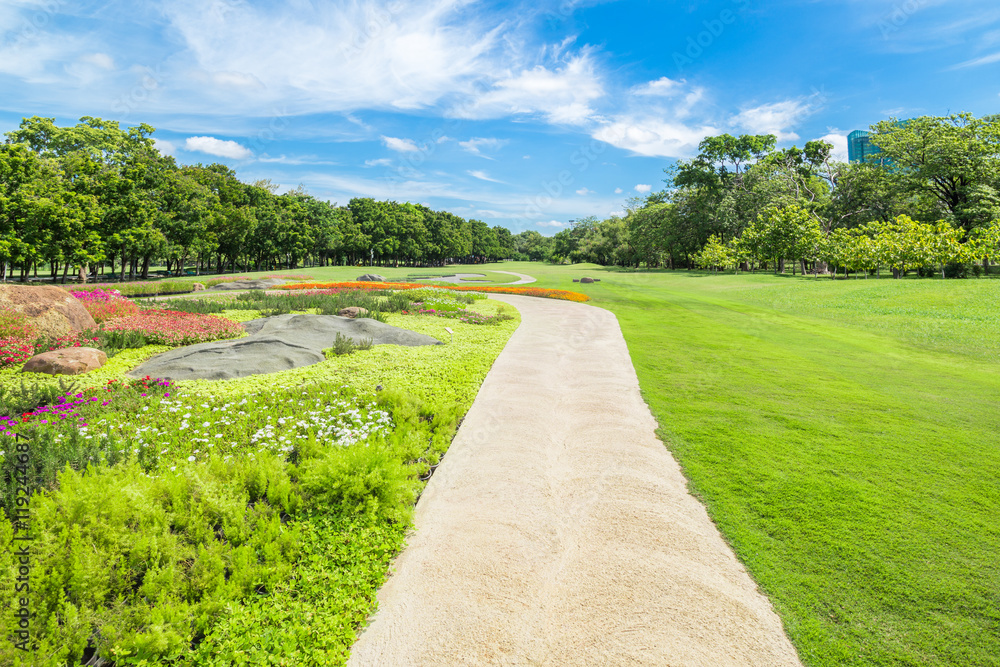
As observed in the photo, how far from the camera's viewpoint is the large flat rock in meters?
9.02

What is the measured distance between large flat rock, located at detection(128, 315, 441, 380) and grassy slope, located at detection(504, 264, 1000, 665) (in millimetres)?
7230

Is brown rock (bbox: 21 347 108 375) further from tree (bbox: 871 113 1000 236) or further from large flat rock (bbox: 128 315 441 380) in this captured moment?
tree (bbox: 871 113 1000 236)

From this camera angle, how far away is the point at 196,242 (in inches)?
1943

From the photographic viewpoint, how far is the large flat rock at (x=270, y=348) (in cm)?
902

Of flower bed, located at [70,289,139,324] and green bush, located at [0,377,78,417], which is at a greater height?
flower bed, located at [70,289,139,324]

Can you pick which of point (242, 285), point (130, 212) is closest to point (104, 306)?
point (242, 285)

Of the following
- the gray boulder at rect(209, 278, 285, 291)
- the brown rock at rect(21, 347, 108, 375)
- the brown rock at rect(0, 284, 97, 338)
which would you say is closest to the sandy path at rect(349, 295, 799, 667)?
the brown rock at rect(21, 347, 108, 375)

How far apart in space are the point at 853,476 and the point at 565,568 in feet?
13.2

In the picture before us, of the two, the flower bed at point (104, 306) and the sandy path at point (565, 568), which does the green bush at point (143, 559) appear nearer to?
the sandy path at point (565, 568)

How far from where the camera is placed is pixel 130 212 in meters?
39.7

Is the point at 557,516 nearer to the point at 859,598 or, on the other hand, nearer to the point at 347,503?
the point at 347,503

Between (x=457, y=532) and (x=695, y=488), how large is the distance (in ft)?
9.14

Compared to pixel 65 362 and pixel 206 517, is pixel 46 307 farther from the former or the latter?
Result: pixel 206 517

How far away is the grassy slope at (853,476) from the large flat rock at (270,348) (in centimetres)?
723
